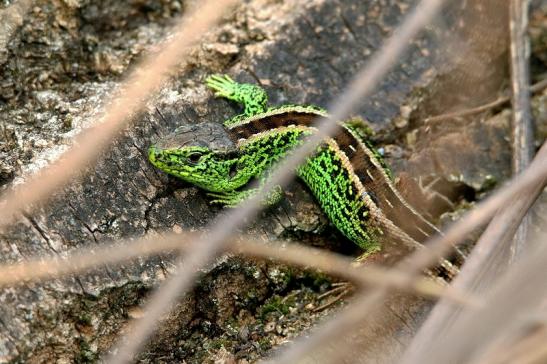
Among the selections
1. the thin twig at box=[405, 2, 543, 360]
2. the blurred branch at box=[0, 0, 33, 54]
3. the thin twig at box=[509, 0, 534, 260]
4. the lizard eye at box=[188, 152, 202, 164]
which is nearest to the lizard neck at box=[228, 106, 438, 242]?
the lizard eye at box=[188, 152, 202, 164]

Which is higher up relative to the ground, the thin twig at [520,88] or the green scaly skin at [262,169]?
the thin twig at [520,88]

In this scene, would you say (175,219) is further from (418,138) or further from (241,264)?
(418,138)

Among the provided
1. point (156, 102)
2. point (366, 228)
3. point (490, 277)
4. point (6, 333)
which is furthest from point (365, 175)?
point (6, 333)

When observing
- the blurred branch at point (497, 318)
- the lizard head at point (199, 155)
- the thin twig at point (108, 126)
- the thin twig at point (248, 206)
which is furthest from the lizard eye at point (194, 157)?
the blurred branch at point (497, 318)

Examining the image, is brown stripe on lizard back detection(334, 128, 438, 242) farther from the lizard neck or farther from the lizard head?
the lizard head

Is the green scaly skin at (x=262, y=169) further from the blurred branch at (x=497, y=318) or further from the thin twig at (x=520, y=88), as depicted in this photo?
the blurred branch at (x=497, y=318)

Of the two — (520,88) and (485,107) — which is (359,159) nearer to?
(485,107)

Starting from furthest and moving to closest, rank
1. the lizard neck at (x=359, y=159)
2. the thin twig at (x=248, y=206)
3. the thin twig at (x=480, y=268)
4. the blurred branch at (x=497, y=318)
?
the lizard neck at (x=359, y=159) → the thin twig at (x=480, y=268) → the blurred branch at (x=497, y=318) → the thin twig at (x=248, y=206)

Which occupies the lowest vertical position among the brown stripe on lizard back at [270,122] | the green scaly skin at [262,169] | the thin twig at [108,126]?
the green scaly skin at [262,169]
